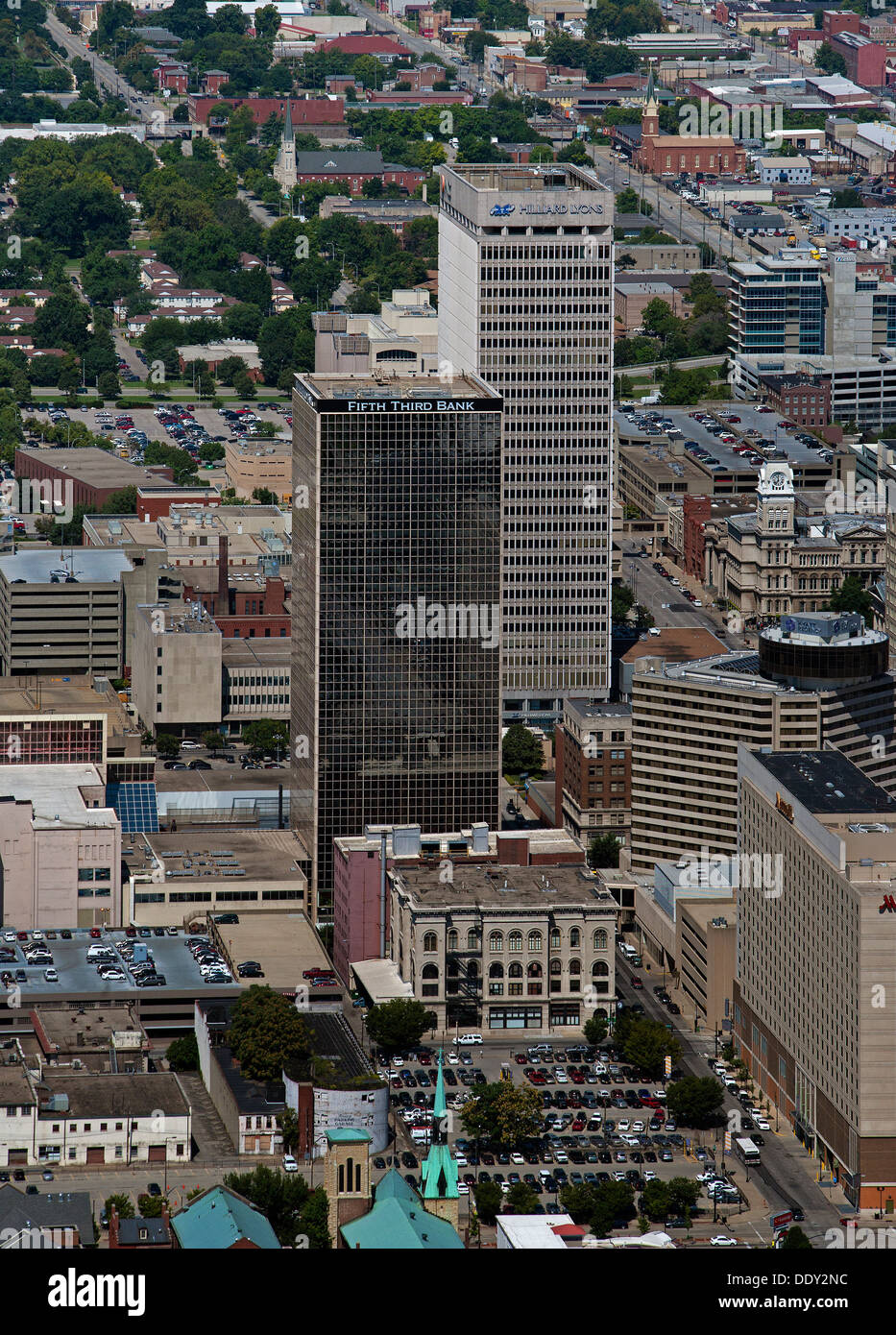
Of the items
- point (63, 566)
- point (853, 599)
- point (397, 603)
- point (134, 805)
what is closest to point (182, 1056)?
point (397, 603)

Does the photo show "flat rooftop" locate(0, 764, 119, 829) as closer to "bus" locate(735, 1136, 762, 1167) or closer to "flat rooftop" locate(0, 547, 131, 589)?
"flat rooftop" locate(0, 547, 131, 589)

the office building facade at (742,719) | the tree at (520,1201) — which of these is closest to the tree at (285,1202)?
the tree at (520,1201)

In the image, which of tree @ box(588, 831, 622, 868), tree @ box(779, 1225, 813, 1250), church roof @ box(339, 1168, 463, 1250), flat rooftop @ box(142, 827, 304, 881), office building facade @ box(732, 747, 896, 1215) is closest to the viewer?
church roof @ box(339, 1168, 463, 1250)

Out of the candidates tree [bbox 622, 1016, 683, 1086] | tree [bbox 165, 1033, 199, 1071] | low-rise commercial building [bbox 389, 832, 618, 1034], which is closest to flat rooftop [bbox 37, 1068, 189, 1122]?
tree [bbox 165, 1033, 199, 1071]

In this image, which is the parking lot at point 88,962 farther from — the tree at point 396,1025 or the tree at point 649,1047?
the tree at point 649,1047

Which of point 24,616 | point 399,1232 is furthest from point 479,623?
point 399,1232
